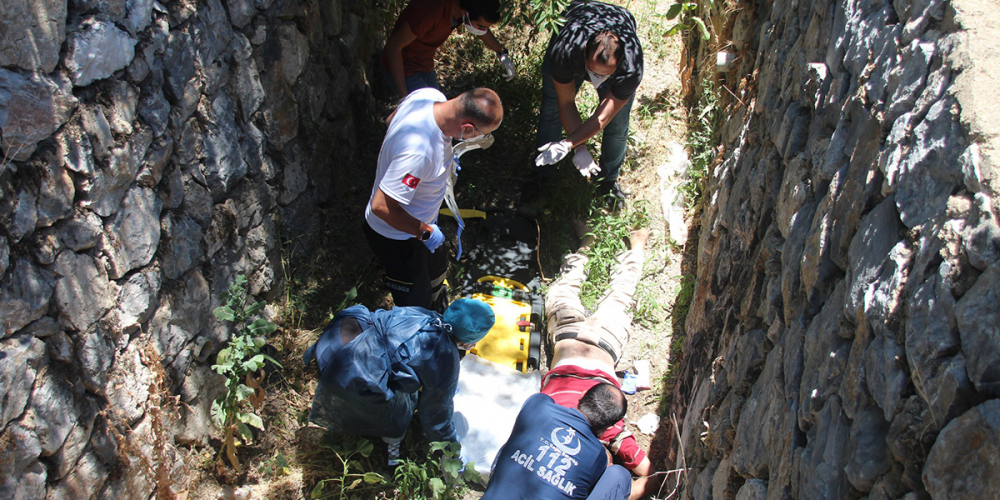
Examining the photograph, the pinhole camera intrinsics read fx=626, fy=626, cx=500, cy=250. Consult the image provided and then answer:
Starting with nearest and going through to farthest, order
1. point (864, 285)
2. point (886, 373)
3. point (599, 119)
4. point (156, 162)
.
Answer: point (886, 373)
point (864, 285)
point (156, 162)
point (599, 119)

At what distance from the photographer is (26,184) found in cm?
191

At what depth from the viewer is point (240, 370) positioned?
2.88m

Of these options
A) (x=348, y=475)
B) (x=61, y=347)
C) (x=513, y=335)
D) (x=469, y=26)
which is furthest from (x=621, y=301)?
(x=61, y=347)

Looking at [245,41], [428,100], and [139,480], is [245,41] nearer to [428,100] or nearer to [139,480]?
[428,100]

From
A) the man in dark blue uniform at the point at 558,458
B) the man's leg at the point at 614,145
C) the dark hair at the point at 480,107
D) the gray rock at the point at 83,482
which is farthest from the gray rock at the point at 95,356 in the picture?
the man's leg at the point at 614,145

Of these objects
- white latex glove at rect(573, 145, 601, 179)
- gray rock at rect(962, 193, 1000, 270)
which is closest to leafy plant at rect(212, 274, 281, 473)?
white latex glove at rect(573, 145, 601, 179)

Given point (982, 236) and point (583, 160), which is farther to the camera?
point (583, 160)

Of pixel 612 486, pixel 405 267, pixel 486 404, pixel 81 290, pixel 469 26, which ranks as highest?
pixel 469 26

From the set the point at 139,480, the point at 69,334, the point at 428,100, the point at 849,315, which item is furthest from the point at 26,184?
the point at 849,315

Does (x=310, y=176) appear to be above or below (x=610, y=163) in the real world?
below

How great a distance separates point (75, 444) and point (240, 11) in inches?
76.9

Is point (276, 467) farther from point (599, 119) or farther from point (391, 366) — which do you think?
point (599, 119)

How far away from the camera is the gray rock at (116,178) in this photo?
84.6 inches

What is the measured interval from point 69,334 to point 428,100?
1.70 m
